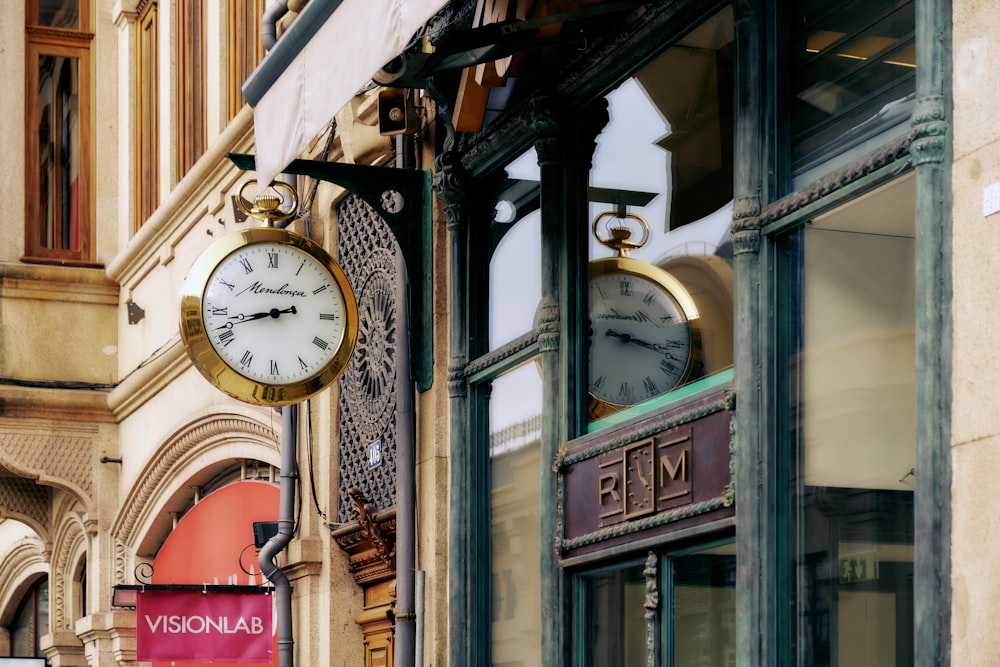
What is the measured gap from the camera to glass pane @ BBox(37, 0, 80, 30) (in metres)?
18.8

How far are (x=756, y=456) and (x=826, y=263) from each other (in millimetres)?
793

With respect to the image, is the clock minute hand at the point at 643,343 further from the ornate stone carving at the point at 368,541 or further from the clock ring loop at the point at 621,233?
the ornate stone carving at the point at 368,541

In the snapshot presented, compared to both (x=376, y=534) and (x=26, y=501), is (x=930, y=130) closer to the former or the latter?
(x=376, y=534)

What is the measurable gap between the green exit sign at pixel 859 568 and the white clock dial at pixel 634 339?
165 cm

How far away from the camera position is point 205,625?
12906 mm

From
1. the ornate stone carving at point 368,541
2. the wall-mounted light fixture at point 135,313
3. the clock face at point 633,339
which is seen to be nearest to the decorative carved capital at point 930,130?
the clock face at point 633,339

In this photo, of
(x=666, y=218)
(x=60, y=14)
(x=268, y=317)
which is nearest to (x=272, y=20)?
(x=268, y=317)

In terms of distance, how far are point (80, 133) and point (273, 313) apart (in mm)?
8808

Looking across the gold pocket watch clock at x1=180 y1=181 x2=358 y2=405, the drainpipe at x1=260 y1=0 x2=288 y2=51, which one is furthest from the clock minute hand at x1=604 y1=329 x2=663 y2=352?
the drainpipe at x1=260 y1=0 x2=288 y2=51

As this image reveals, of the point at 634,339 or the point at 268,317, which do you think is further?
the point at 268,317

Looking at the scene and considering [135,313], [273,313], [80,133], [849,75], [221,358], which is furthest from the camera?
[80,133]

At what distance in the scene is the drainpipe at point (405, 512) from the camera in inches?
409

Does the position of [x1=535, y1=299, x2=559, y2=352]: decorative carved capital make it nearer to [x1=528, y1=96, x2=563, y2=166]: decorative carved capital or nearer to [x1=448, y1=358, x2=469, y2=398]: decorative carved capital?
[x1=528, y1=96, x2=563, y2=166]: decorative carved capital

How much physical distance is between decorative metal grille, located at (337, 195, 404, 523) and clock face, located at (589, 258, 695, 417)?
190cm
